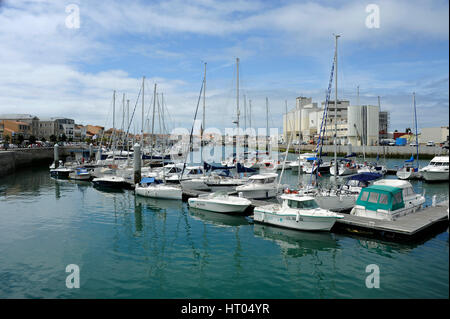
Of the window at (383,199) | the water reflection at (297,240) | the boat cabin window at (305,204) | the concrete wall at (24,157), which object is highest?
the concrete wall at (24,157)

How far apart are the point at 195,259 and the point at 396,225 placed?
1140 centimetres

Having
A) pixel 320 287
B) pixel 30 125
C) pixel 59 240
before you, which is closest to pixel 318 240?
pixel 320 287

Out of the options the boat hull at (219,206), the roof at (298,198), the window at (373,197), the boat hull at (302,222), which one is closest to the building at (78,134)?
the boat hull at (219,206)

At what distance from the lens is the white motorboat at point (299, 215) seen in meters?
18.1

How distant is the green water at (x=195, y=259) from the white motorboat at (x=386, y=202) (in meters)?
2.56

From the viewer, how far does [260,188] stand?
2811cm

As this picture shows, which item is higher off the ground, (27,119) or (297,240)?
(27,119)

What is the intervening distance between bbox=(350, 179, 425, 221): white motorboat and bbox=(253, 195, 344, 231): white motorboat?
2.64 meters

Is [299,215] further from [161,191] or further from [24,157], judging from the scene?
[24,157]

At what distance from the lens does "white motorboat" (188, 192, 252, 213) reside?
2306cm

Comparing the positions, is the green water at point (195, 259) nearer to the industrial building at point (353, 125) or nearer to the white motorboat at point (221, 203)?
the white motorboat at point (221, 203)

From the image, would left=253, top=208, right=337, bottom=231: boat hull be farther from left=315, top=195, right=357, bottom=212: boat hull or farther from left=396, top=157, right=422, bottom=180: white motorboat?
left=396, top=157, right=422, bottom=180: white motorboat

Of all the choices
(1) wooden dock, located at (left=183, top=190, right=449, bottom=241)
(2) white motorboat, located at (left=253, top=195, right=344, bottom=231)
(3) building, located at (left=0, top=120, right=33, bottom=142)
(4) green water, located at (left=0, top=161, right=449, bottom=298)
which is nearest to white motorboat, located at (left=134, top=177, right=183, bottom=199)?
(4) green water, located at (left=0, top=161, right=449, bottom=298)

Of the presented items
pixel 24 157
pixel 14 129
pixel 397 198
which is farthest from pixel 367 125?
pixel 14 129
